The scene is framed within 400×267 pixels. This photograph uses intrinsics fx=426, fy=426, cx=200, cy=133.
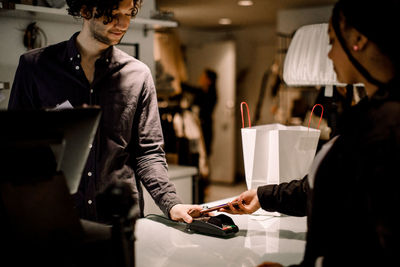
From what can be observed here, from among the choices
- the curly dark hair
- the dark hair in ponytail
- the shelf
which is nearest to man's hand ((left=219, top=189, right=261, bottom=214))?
the dark hair in ponytail

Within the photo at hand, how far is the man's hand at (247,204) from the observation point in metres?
1.50

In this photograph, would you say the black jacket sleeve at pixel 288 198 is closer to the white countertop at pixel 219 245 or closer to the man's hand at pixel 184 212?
the white countertop at pixel 219 245

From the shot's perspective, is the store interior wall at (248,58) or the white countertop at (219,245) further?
the store interior wall at (248,58)

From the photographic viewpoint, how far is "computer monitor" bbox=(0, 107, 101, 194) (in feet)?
2.86

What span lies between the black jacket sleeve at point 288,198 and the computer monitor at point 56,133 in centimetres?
68

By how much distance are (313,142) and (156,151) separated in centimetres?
63

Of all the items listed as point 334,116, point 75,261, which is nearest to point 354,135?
point 75,261

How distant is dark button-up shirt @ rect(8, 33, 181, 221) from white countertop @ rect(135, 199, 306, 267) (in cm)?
14

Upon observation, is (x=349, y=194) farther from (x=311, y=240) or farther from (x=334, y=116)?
(x=334, y=116)

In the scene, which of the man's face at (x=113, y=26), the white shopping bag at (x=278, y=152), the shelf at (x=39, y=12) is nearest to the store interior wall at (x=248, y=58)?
the shelf at (x=39, y=12)

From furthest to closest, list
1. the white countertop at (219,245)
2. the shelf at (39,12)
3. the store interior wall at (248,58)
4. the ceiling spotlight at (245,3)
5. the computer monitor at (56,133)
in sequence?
the store interior wall at (248,58)
the ceiling spotlight at (245,3)
the shelf at (39,12)
the white countertop at (219,245)
the computer monitor at (56,133)

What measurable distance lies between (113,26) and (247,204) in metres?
0.79

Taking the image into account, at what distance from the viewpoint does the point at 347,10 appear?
963mm

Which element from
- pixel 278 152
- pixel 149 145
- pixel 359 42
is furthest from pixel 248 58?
pixel 359 42
